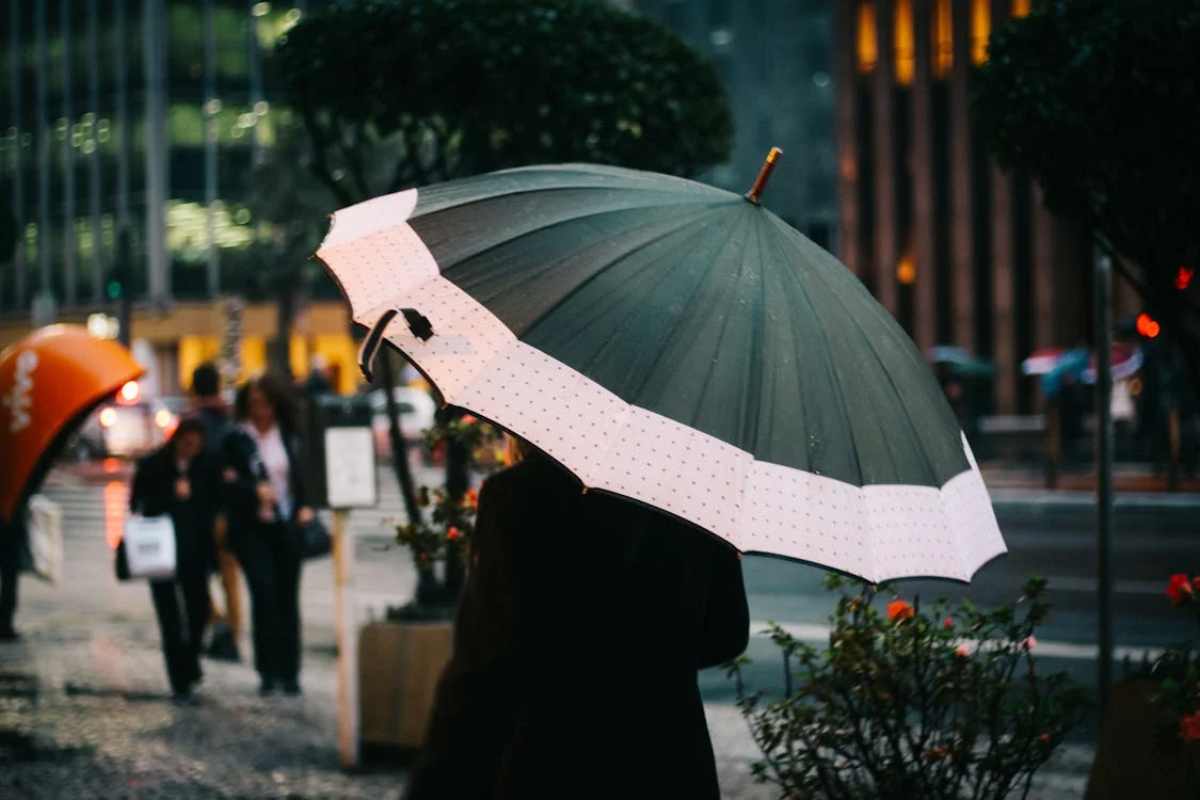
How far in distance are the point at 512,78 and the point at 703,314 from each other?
436 centimetres

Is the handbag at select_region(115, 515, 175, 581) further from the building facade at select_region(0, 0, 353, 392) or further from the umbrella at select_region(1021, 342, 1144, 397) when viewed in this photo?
the building facade at select_region(0, 0, 353, 392)

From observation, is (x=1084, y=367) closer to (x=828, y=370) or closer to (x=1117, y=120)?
(x=1117, y=120)

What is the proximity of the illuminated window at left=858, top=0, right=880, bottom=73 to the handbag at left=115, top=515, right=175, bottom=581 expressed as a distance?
131 ft

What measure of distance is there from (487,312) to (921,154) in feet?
145

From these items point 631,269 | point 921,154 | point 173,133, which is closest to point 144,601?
point 631,269

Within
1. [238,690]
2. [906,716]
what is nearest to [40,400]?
[238,690]

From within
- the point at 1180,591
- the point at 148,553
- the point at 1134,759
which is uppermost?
the point at 1180,591

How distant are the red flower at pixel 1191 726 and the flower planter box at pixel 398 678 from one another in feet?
12.1

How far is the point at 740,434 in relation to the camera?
292 centimetres

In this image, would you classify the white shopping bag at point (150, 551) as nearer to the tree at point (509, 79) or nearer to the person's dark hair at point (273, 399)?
the person's dark hair at point (273, 399)

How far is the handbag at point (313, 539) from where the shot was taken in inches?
377

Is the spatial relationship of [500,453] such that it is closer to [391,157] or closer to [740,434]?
[740,434]

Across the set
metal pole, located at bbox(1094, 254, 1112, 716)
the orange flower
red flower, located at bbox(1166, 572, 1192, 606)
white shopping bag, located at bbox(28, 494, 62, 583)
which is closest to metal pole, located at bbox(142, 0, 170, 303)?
white shopping bag, located at bbox(28, 494, 62, 583)

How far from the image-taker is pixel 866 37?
46.7 m
